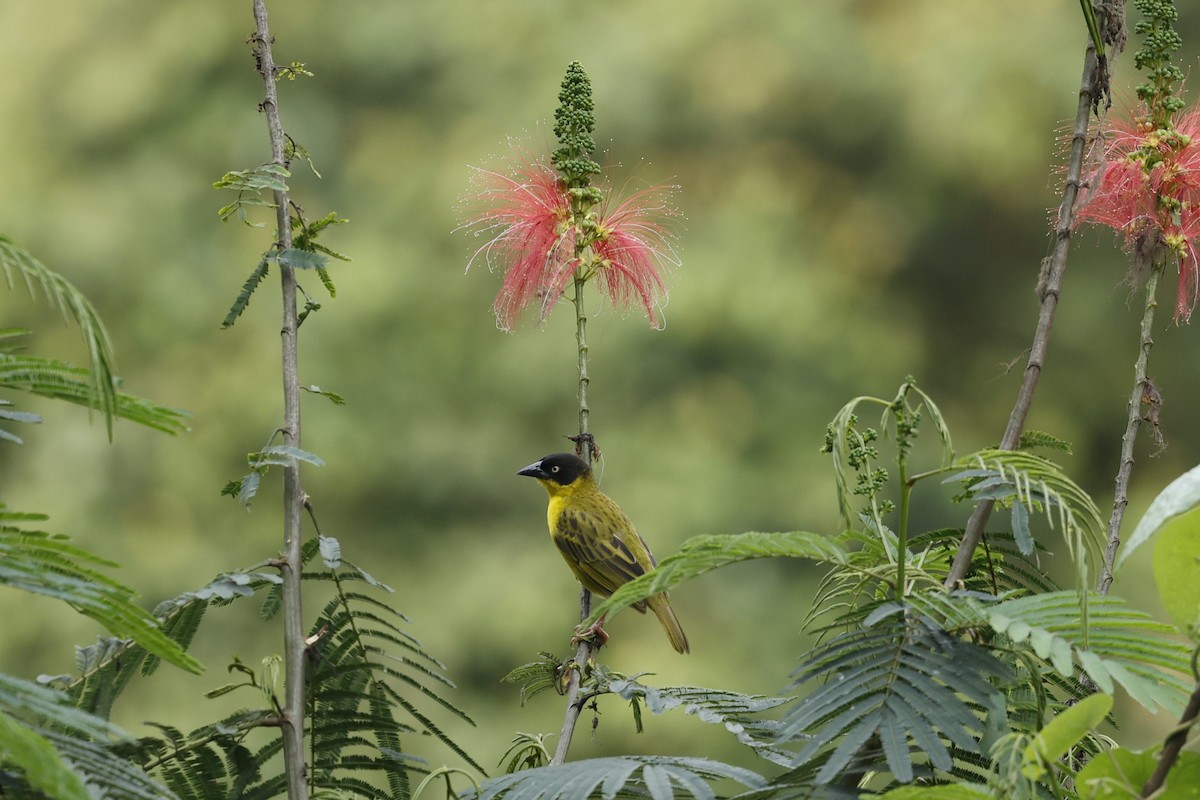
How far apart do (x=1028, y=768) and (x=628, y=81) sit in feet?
19.9

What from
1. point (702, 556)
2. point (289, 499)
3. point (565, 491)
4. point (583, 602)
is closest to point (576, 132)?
point (583, 602)

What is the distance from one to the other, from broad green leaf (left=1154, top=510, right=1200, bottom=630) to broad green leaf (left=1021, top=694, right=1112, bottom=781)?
0.04 meters

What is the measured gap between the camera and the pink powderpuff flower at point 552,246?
1.38 meters

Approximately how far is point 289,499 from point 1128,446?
1.99ft

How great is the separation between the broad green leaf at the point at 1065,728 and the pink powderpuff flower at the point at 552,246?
0.88 meters

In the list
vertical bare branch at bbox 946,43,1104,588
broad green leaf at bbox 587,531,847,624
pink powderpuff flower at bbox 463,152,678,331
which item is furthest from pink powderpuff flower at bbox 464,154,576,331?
broad green leaf at bbox 587,531,847,624

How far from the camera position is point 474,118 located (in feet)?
21.2

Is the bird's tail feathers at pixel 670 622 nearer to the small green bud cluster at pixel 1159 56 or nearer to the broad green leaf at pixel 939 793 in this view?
the small green bud cluster at pixel 1159 56

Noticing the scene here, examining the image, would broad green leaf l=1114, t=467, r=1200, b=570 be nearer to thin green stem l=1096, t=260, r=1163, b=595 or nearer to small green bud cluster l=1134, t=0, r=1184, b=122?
thin green stem l=1096, t=260, r=1163, b=595

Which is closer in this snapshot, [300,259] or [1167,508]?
[1167,508]

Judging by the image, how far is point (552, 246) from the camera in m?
1.40

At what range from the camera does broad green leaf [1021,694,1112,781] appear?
0.44 metres

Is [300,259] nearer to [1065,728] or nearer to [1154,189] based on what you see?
[1065,728]

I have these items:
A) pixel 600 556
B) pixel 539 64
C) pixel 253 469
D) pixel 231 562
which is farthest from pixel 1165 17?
pixel 539 64
